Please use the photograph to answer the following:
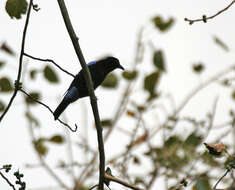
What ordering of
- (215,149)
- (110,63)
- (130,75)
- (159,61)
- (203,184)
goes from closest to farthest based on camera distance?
(203,184), (215,149), (159,61), (130,75), (110,63)

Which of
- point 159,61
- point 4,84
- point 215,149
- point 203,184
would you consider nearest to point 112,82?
point 159,61

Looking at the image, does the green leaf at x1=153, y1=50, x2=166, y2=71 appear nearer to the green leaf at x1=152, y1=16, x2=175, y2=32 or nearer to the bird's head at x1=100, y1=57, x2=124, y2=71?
the green leaf at x1=152, y1=16, x2=175, y2=32

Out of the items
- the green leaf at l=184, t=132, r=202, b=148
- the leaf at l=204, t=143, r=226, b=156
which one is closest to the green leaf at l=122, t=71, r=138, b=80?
the green leaf at l=184, t=132, r=202, b=148

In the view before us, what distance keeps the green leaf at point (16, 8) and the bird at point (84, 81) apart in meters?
1.99

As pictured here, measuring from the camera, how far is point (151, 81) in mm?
4453

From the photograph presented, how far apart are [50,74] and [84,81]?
44.6 inches

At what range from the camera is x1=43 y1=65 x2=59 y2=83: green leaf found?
4.03m

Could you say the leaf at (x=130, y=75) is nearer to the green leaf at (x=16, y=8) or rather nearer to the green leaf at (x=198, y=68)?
the green leaf at (x=198, y=68)

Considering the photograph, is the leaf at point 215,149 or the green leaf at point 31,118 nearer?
the leaf at point 215,149

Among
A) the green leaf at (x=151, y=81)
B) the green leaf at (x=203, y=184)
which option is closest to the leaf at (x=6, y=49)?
the green leaf at (x=151, y=81)

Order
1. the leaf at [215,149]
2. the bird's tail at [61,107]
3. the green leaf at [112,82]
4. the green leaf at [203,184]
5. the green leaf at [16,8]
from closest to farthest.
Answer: the green leaf at [203,184], the leaf at [215,149], the green leaf at [16,8], the green leaf at [112,82], the bird's tail at [61,107]

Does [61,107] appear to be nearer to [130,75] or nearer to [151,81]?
[130,75]

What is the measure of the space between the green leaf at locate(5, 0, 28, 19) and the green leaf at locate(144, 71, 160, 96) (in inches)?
79.8

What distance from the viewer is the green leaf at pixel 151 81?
439 cm
